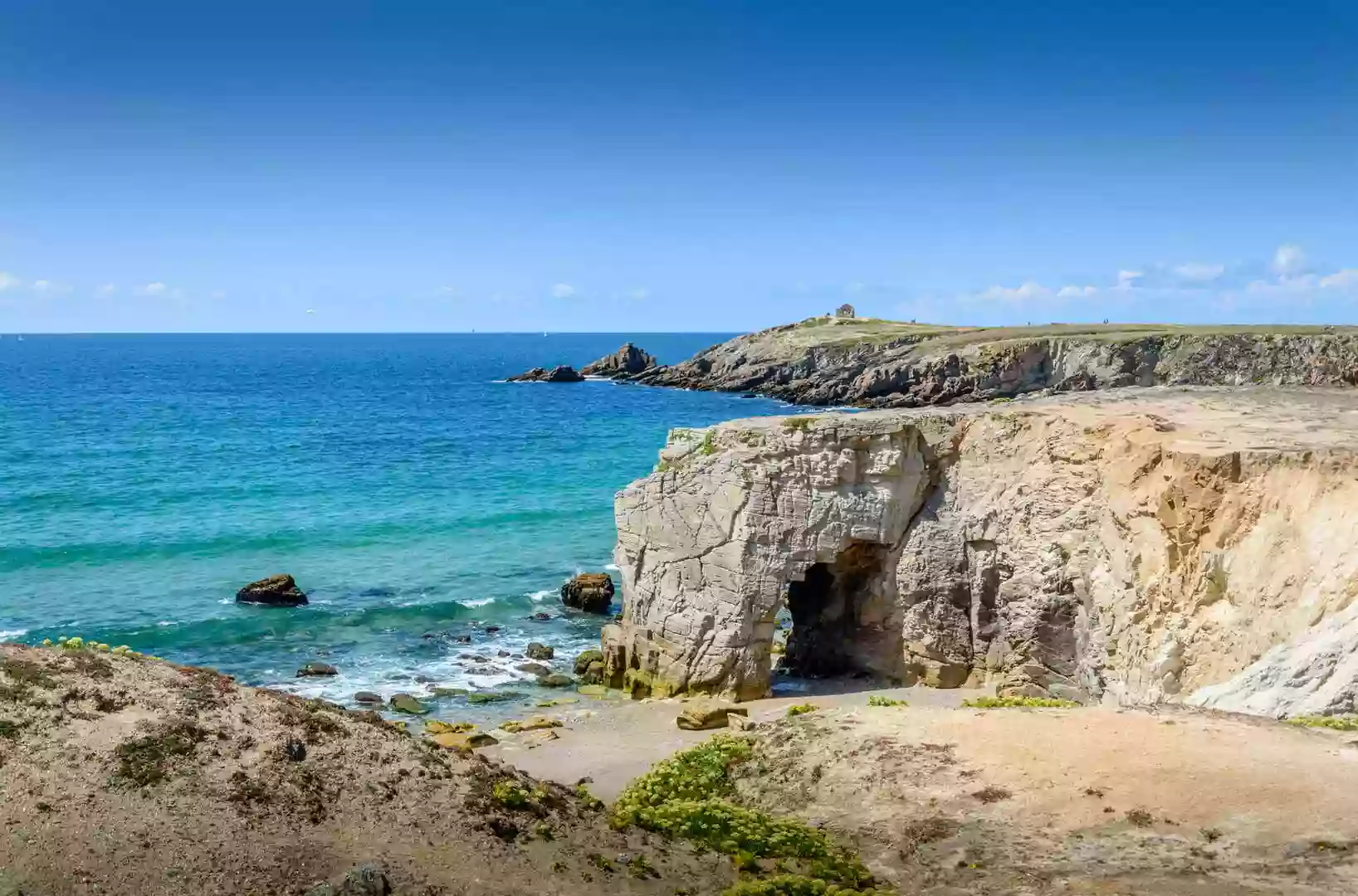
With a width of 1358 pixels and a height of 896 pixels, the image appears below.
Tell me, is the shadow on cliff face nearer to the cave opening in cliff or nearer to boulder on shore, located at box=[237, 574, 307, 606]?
the cave opening in cliff

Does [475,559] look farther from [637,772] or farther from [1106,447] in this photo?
[1106,447]

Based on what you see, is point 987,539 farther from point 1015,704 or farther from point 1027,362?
point 1027,362

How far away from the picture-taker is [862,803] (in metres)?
15.4

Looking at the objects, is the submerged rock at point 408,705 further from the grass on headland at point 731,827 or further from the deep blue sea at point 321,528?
the grass on headland at point 731,827

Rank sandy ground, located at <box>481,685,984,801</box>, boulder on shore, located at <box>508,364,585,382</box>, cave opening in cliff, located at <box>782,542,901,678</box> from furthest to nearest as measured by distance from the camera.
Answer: boulder on shore, located at <box>508,364,585,382</box>
cave opening in cliff, located at <box>782,542,901,678</box>
sandy ground, located at <box>481,685,984,801</box>

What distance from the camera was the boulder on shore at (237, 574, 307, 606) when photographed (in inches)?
1454

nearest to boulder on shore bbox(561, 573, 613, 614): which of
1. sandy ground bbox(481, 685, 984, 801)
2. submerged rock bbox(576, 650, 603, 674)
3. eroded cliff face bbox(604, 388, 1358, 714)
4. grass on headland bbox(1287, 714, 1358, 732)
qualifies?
submerged rock bbox(576, 650, 603, 674)

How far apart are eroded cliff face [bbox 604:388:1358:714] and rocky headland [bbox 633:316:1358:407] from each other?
155 ft

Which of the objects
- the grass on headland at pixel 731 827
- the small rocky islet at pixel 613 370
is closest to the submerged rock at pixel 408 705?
the grass on headland at pixel 731 827

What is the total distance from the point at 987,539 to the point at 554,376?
105m

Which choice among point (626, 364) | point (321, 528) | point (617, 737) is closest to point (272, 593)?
point (321, 528)

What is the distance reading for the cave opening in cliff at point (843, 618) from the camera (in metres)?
29.1

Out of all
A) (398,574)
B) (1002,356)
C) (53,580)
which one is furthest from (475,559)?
(1002,356)

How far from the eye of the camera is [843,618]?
30578mm
